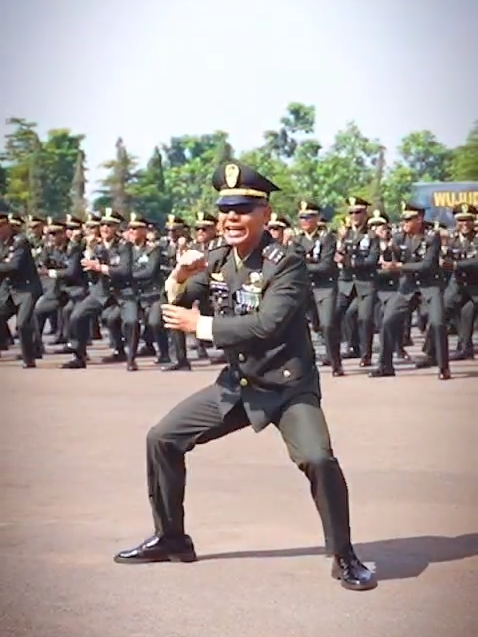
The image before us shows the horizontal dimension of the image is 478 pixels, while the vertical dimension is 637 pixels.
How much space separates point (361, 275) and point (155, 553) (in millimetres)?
6487

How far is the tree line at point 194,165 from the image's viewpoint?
5.13 metres

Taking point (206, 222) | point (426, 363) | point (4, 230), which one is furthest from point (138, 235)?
point (426, 363)

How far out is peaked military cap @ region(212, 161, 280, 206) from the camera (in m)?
4.46

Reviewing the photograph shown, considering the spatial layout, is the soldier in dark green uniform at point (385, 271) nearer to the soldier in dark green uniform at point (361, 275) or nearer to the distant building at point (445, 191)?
the soldier in dark green uniform at point (361, 275)

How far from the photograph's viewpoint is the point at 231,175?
4.51m

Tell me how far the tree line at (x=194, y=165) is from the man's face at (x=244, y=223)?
595 millimetres

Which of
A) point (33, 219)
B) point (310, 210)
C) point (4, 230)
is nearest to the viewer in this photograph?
point (33, 219)

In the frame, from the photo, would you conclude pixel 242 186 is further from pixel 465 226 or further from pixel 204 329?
pixel 465 226

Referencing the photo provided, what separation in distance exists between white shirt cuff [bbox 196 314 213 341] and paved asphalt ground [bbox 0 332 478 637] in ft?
2.49

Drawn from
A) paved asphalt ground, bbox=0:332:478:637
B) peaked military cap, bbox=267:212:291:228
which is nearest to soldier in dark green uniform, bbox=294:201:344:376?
peaked military cap, bbox=267:212:291:228

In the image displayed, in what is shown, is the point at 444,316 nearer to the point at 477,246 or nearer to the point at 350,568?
the point at 477,246

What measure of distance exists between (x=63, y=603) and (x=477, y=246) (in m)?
7.17

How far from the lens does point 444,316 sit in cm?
1016

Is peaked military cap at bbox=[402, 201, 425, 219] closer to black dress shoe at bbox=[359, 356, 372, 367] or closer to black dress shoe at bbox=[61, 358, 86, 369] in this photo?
black dress shoe at bbox=[359, 356, 372, 367]
